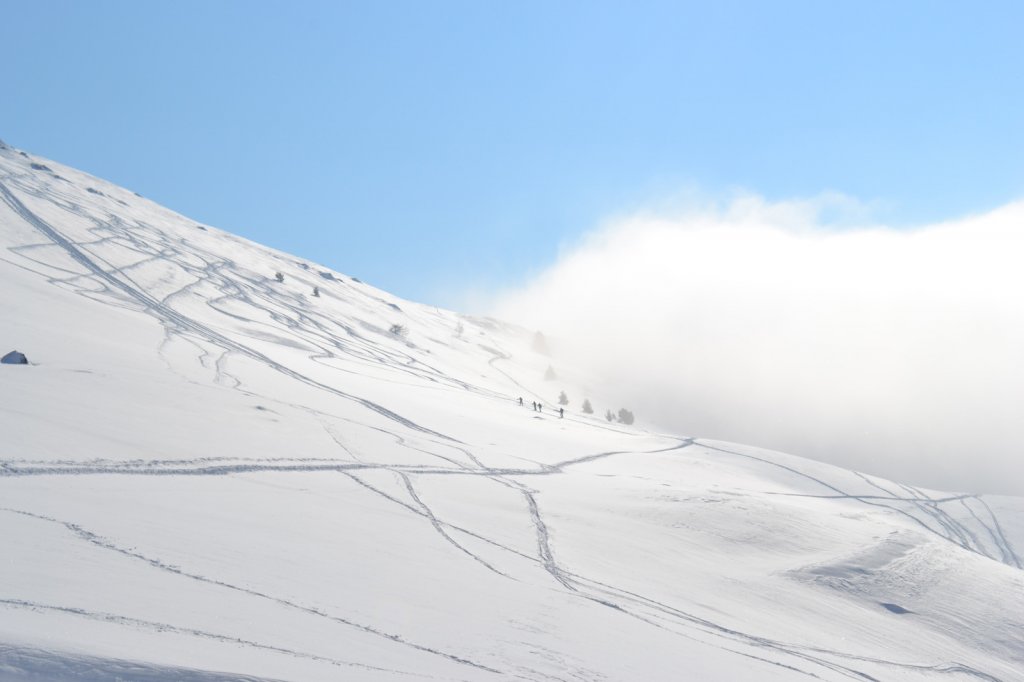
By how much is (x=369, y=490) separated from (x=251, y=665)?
29.2ft

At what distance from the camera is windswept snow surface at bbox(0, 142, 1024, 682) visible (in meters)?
9.51

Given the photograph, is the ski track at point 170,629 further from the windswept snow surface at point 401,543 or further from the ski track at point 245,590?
the ski track at point 245,590

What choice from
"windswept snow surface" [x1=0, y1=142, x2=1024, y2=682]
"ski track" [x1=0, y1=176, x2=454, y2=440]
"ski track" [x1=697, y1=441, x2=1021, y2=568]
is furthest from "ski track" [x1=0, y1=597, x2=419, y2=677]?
"ski track" [x1=697, y1=441, x2=1021, y2=568]

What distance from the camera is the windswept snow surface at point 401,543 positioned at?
9.51m

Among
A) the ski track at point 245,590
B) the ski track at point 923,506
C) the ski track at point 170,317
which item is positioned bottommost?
the ski track at point 245,590

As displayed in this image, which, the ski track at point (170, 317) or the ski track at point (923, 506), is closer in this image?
the ski track at point (170, 317)

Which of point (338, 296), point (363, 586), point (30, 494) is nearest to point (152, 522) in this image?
point (30, 494)

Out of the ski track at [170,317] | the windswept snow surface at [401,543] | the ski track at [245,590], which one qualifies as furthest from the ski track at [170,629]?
the ski track at [170,317]

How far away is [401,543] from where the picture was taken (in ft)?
46.5

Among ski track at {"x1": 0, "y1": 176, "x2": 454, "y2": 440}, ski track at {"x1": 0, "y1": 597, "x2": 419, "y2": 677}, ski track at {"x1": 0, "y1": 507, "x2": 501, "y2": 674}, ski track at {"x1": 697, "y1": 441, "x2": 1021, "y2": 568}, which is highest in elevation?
ski track at {"x1": 0, "y1": 176, "x2": 454, "y2": 440}

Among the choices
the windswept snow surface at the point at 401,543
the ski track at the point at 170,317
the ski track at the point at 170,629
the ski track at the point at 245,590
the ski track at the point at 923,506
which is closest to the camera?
the ski track at the point at 170,629

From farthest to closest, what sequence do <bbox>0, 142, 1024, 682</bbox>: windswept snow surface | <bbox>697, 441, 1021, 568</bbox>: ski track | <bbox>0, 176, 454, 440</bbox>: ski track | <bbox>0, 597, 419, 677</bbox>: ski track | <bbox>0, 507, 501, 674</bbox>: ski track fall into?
<bbox>697, 441, 1021, 568</bbox>: ski track → <bbox>0, 176, 454, 440</bbox>: ski track → <bbox>0, 507, 501, 674</bbox>: ski track → <bbox>0, 142, 1024, 682</bbox>: windswept snow surface → <bbox>0, 597, 419, 677</bbox>: ski track

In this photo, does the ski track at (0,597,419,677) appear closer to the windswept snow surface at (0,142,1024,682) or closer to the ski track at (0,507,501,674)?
the windswept snow surface at (0,142,1024,682)

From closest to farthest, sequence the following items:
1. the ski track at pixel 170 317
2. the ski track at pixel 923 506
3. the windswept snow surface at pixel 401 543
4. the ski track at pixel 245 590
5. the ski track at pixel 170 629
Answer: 1. the ski track at pixel 170 629
2. the windswept snow surface at pixel 401 543
3. the ski track at pixel 245 590
4. the ski track at pixel 170 317
5. the ski track at pixel 923 506
